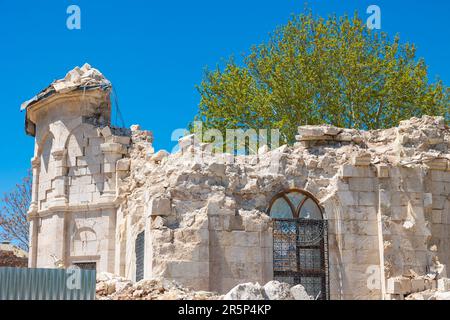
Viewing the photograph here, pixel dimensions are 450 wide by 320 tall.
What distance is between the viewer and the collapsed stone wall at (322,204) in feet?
52.4

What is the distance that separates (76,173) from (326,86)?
1175 cm

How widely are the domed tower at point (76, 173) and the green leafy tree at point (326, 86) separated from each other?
908 centimetres

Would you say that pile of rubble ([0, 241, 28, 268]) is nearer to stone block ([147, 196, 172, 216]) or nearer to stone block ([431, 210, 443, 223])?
stone block ([147, 196, 172, 216])

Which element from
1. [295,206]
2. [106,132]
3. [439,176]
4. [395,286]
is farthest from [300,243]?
[106,132]

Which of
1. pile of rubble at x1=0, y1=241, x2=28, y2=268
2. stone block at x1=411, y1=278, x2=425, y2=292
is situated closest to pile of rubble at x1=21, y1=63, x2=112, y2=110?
stone block at x1=411, y1=278, x2=425, y2=292

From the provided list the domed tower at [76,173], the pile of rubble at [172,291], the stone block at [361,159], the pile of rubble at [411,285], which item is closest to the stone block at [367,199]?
the stone block at [361,159]

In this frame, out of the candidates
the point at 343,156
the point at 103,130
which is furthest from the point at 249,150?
the point at 343,156

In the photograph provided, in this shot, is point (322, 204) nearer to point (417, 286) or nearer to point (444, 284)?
point (417, 286)

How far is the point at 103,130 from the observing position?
66.7 ft

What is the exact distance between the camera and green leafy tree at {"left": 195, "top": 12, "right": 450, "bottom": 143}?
1142 inches
